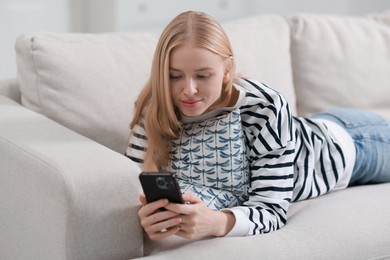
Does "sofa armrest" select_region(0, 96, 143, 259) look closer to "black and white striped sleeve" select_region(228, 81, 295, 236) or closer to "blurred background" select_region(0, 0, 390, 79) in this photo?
"black and white striped sleeve" select_region(228, 81, 295, 236)

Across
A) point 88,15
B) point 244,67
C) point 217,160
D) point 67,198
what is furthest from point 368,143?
point 88,15

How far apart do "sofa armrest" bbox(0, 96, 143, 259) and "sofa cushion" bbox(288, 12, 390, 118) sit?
0.97 m

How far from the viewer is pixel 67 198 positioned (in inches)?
57.6

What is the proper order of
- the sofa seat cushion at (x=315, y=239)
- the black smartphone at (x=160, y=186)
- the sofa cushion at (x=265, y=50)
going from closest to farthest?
1. the black smartphone at (x=160, y=186)
2. the sofa seat cushion at (x=315, y=239)
3. the sofa cushion at (x=265, y=50)

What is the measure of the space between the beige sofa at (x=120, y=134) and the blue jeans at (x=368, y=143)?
4 cm

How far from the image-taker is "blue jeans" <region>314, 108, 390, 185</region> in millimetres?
2074

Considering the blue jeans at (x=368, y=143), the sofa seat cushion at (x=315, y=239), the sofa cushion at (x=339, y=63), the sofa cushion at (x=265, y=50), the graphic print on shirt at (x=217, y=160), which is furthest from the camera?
the sofa cushion at (x=339, y=63)

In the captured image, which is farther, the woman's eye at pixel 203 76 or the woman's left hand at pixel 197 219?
the woman's eye at pixel 203 76

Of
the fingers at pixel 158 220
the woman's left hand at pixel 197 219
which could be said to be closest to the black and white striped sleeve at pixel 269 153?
the woman's left hand at pixel 197 219

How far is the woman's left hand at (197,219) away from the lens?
1522 millimetres

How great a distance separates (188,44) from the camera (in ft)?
5.39

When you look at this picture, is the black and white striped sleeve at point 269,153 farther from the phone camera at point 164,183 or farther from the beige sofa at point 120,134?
the phone camera at point 164,183

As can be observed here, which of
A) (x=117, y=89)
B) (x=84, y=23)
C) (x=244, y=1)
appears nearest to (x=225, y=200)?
(x=117, y=89)

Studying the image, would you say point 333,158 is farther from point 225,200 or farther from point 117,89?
point 117,89
